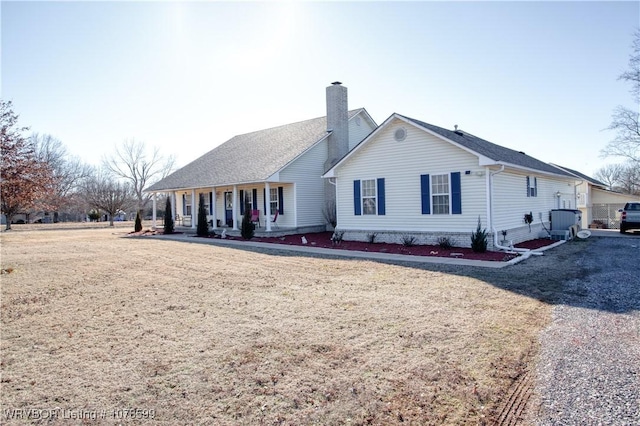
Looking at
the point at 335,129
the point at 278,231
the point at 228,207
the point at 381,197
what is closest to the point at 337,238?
the point at 381,197

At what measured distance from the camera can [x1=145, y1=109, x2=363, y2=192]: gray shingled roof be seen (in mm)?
20156

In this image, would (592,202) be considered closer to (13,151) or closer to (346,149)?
(346,149)

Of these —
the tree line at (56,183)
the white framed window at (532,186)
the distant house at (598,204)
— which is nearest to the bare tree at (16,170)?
the tree line at (56,183)

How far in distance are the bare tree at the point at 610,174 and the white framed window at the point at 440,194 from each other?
196 ft

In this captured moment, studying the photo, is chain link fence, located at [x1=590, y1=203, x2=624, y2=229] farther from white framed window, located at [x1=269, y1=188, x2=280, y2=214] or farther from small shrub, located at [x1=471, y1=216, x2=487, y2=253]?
white framed window, located at [x1=269, y1=188, x2=280, y2=214]

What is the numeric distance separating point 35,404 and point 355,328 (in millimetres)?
3402

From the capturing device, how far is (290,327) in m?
5.24

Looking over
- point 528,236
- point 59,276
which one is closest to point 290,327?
point 59,276

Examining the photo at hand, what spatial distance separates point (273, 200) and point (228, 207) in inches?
137

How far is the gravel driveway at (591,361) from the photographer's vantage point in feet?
10.1

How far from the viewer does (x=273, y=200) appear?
69.1ft

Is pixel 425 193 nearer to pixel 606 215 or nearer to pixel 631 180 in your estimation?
pixel 606 215

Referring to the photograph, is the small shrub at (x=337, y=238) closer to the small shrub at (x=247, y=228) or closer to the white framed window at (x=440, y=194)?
the white framed window at (x=440, y=194)

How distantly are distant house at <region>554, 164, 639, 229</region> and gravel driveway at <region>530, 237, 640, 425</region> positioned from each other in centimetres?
2468
